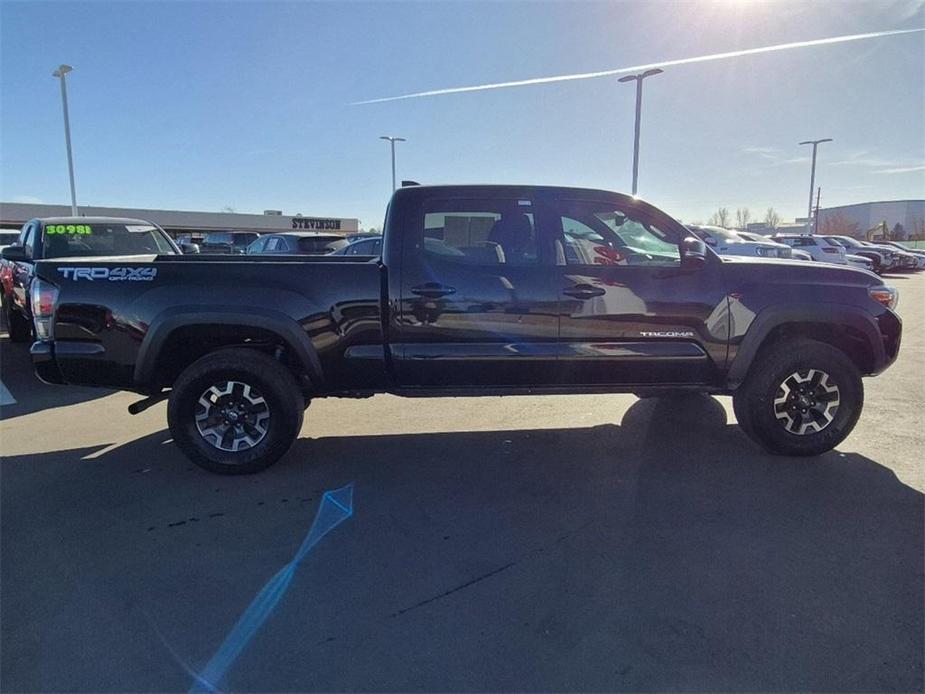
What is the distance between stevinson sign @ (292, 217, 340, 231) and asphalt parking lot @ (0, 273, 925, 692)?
57.8 m

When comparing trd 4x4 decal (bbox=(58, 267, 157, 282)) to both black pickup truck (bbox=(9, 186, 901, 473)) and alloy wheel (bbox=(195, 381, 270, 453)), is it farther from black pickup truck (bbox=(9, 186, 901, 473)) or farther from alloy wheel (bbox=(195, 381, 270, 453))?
alloy wheel (bbox=(195, 381, 270, 453))

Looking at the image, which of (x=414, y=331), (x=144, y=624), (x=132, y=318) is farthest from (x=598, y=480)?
(x=132, y=318)

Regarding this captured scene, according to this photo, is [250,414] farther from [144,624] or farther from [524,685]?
[524,685]

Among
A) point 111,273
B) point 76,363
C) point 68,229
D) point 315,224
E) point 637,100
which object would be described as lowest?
point 76,363

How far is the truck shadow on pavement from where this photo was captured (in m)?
2.41

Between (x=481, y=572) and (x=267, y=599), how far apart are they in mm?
1055

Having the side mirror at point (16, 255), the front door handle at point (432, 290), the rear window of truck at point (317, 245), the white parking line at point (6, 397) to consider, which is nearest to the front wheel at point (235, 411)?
the front door handle at point (432, 290)

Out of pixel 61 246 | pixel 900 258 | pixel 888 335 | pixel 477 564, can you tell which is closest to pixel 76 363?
pixel 477 564

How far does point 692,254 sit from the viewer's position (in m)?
4.36

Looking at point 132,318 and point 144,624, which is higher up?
point 132,318

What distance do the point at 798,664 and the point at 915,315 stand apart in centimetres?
1322

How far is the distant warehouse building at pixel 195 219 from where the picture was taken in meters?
48.1

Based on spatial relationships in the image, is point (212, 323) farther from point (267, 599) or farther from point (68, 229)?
point (68, 229)

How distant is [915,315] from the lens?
12562 mm
